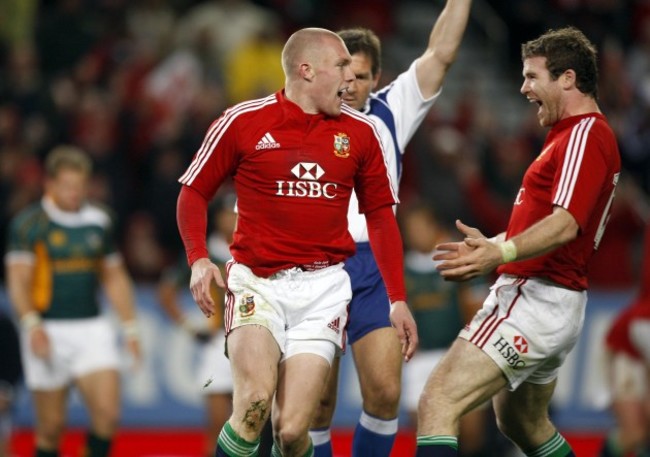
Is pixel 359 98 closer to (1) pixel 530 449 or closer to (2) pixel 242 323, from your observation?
(2) pixel 242 323

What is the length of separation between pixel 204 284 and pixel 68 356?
3.86 metres

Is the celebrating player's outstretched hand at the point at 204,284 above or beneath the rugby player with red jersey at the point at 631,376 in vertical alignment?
above

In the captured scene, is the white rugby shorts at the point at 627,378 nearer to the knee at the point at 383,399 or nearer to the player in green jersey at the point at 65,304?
the knee at the point at 383,399

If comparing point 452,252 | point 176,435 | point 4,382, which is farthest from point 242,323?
point 176,435

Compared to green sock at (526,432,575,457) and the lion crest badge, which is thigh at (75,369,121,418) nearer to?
green sock at (526,432,575,457)

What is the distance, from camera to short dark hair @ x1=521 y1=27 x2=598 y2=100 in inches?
247

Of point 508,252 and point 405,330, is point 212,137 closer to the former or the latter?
point 405,330

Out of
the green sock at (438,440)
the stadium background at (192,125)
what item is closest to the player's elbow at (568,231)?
the green sock at (438,440)

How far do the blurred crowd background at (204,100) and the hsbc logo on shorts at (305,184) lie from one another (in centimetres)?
580

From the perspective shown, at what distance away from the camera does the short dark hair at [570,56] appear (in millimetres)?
6262

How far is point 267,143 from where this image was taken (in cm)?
608

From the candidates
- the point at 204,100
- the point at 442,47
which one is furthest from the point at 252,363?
the point at 204,100

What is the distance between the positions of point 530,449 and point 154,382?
585 centimetres

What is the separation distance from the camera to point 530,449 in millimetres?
6648
